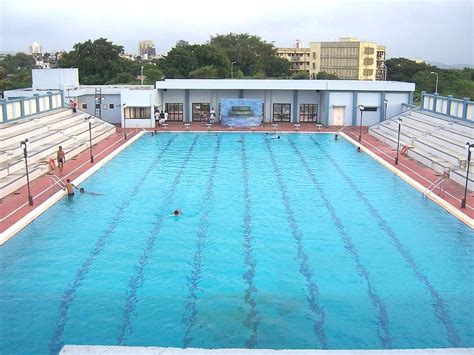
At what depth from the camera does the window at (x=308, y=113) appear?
43812 millimetres

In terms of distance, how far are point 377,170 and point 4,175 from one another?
1631 centimetres

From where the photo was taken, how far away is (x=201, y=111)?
43.9 metres

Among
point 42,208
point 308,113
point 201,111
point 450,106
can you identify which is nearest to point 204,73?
point 201,111

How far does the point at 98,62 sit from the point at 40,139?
41517 millimetres

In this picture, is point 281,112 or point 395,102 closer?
point 395,102

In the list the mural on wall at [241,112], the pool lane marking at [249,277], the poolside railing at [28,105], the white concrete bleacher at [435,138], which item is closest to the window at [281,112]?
the mural on wall at [241,112]

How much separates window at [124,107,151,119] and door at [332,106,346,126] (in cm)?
1387

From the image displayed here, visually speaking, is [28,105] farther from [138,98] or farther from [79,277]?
[79,277]

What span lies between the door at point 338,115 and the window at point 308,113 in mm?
2256

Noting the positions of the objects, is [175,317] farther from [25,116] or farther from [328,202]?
[25,116]

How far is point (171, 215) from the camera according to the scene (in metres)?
18.7

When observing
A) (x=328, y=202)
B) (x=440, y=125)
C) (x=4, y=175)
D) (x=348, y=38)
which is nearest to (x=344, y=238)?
(x=328, y=202)

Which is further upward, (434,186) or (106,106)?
(106,106)

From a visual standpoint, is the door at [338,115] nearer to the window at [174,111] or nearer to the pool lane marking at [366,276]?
the window at [174,111]
